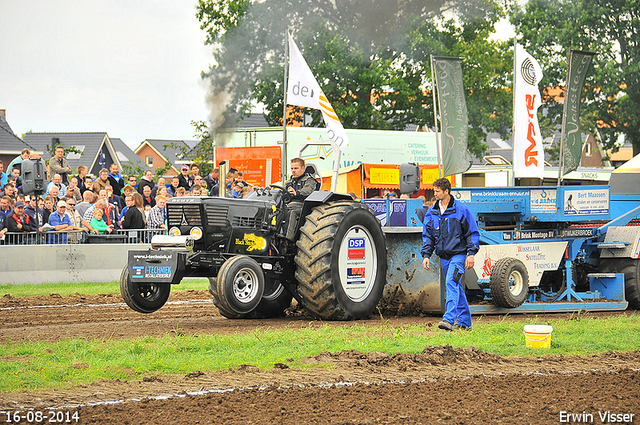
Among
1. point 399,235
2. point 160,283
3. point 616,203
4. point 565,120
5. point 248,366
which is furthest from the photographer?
point 565,120

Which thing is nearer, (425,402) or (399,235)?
(425,402)

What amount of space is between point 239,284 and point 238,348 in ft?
5.16

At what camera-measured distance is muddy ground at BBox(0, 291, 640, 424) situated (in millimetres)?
5266

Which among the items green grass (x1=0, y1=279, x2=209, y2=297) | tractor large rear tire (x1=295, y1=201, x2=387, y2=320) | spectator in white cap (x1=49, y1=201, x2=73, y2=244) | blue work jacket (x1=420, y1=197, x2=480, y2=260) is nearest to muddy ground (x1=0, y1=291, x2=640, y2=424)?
blue work jacket (x1=420, y1=197, x2=480, y2=260)

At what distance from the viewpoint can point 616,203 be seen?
13586 mm

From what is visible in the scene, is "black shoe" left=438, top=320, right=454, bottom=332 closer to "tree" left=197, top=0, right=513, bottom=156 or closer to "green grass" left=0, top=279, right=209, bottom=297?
"green grass" left=0, top=279, right=209, bottom=297

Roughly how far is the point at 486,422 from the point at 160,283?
17.2 feet

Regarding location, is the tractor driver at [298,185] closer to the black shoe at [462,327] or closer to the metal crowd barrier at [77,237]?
the black shoe at [462,327]

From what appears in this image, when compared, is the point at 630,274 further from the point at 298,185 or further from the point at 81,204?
the point at 81,204

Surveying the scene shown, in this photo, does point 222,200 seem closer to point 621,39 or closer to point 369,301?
point 369,301

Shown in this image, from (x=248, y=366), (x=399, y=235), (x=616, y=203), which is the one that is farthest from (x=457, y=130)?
(x=248, y=366)

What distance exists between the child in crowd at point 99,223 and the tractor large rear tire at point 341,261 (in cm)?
766

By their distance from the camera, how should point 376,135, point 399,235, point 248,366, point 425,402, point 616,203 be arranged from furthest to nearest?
1. point 376,135
2. point 616,203
3. point 399,235
4. point 248,366
5. point 425,402

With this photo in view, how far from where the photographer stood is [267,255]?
10.1m
